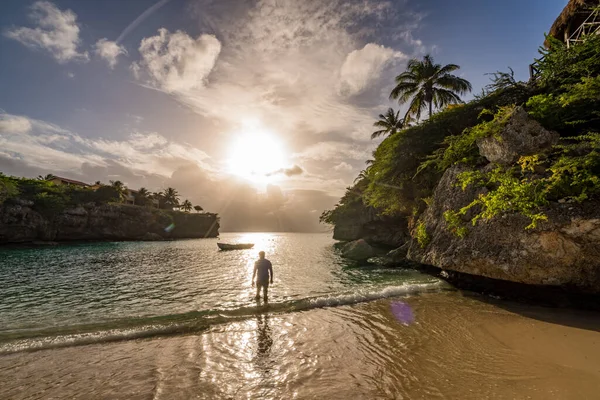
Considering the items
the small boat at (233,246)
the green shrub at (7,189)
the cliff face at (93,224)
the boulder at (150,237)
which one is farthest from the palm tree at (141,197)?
the small boat at (233,246)

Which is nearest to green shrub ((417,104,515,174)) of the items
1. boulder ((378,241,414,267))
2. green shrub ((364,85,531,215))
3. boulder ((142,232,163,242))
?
green shrub ((364,85,531,215))

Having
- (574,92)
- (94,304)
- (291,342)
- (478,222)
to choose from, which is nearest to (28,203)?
(94,304)

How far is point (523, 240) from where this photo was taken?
8.60m

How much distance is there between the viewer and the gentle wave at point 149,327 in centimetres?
700

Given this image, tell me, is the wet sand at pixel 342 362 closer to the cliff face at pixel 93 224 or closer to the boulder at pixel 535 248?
the boulder at pixel 535 248

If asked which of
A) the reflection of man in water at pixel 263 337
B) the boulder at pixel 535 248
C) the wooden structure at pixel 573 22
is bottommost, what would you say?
the reflection of man in water at pixel 263 337

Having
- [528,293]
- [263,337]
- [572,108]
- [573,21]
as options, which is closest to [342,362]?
[263,337]

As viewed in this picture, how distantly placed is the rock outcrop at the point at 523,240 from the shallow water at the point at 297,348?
4.41ft

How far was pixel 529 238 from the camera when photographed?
8.48 m

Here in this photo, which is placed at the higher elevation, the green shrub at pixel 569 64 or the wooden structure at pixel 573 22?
the wooden structure at pixel 573 22

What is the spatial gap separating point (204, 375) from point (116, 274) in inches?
697

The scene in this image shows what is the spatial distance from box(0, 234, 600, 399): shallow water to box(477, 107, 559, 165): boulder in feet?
19.2

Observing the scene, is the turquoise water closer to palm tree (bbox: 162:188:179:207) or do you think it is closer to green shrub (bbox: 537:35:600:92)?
green shrub (bbox: 537:35:600:92)

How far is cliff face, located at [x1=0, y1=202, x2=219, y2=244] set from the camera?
4641 cm
